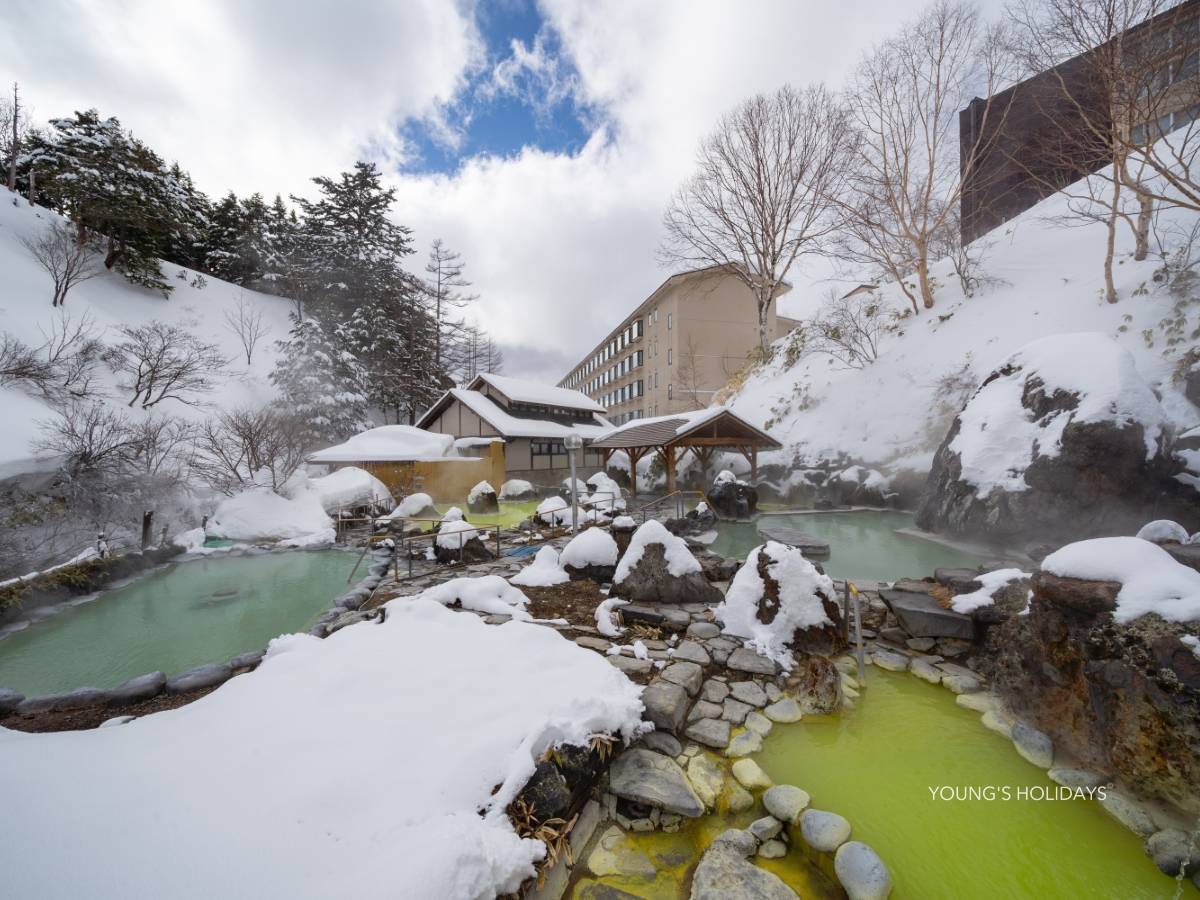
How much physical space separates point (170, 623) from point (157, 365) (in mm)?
13840

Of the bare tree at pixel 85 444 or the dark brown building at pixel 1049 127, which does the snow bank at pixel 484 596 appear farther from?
the dark brown building at pixel 1049 127

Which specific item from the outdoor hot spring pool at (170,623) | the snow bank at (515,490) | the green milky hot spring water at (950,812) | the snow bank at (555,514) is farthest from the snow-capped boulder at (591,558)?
the snow bank at (515,490)

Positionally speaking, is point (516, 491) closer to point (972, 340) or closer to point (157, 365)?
point (157, 365)

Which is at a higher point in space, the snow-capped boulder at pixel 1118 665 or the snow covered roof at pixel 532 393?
the snow covered roof at pixel 532 393

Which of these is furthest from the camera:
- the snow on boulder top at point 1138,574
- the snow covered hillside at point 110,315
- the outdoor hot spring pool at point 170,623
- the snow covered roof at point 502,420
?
the snow covered roof at point 502,420

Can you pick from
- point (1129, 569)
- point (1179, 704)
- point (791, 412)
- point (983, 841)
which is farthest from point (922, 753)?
point (791, 412)

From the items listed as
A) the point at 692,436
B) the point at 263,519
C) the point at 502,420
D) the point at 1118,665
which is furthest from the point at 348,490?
the point at 1118,665

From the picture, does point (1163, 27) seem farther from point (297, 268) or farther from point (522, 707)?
point (297, 268)

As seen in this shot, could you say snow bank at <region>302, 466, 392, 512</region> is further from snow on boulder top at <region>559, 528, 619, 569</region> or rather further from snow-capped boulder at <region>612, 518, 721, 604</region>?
snow-capped boulder at <region>612, 518, 721, 604</region>

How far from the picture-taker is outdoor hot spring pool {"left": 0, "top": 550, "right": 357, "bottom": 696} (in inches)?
203

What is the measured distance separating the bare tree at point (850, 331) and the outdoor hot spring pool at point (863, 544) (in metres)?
8.89

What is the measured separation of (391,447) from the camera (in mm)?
18062

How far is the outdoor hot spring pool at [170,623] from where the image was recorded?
5148mm

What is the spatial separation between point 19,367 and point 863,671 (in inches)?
794
